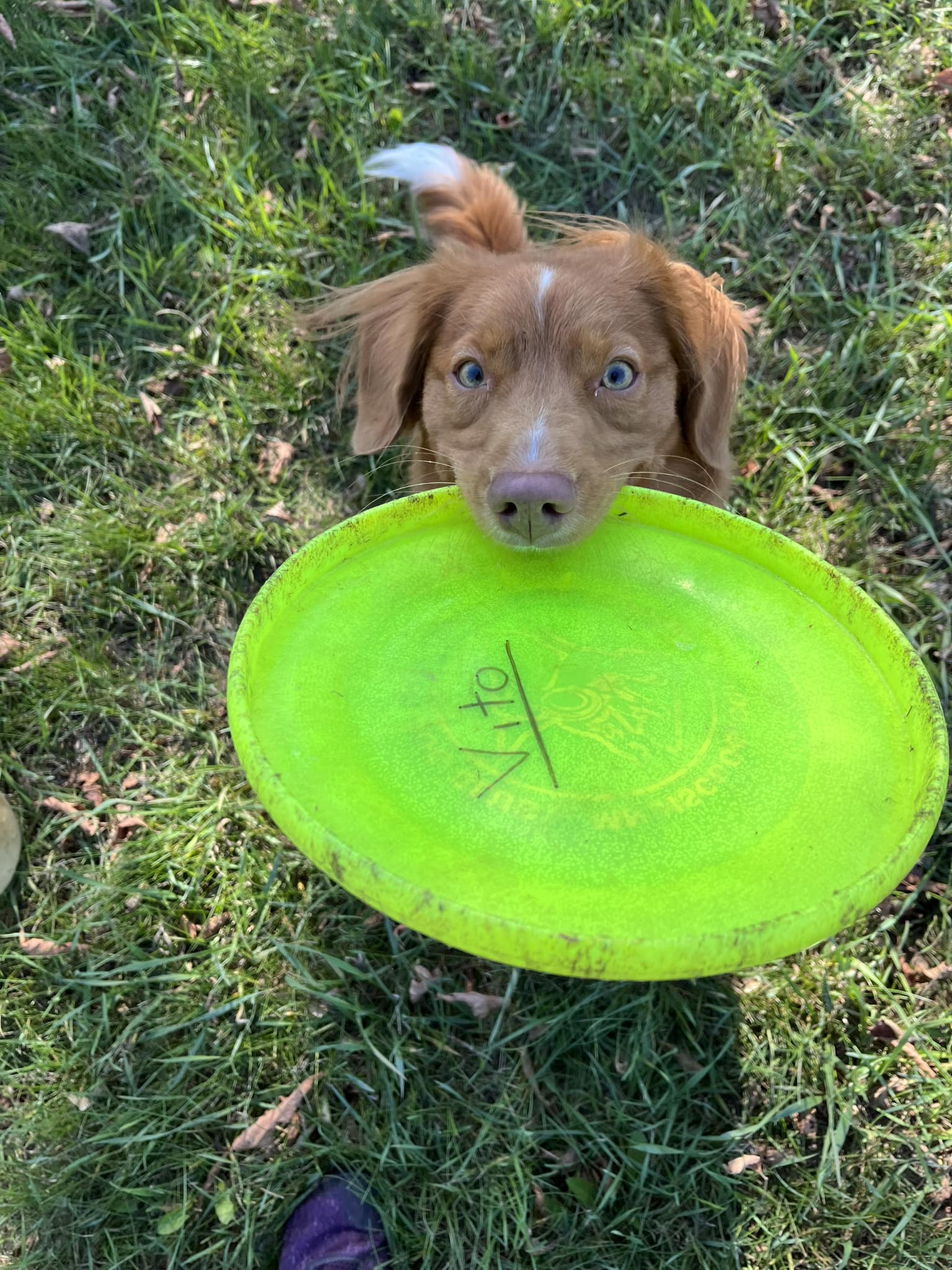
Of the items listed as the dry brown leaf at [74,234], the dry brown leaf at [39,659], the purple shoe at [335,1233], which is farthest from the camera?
the dry brown leaf at [74,234]

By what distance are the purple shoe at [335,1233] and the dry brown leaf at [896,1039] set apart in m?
1.91

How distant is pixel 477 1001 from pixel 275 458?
257 cm

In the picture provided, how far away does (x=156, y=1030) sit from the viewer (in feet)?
10.8

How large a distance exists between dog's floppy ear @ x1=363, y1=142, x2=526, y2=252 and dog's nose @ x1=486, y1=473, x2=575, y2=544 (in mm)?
1633

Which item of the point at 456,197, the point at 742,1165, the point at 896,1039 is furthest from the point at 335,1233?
the point at 456,197

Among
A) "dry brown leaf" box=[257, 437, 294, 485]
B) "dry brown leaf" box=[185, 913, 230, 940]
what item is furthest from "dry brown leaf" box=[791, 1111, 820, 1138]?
"dry brown leaf" box=[257, 437, 294, 485]

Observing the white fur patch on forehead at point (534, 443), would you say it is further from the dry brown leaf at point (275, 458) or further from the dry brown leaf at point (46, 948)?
the dry brown leaf at point (46, 948)

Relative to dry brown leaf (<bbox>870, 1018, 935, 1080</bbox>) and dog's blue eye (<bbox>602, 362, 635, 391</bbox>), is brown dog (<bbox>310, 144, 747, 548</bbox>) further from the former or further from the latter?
dry brown leaf (<bbox>870, 1018, 935, 1080</bbox>)

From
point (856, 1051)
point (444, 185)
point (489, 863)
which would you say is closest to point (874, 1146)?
point (856, 1051)

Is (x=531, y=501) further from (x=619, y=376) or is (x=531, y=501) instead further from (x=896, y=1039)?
(x=896, y=1039)

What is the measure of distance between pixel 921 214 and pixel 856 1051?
3990 millimetres

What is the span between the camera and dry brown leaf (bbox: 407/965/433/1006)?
10.9 feet

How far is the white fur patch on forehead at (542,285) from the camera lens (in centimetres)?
298

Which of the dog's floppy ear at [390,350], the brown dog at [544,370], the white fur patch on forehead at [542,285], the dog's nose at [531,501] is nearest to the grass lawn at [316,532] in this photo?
the dog's floppy ear at [390,350]
